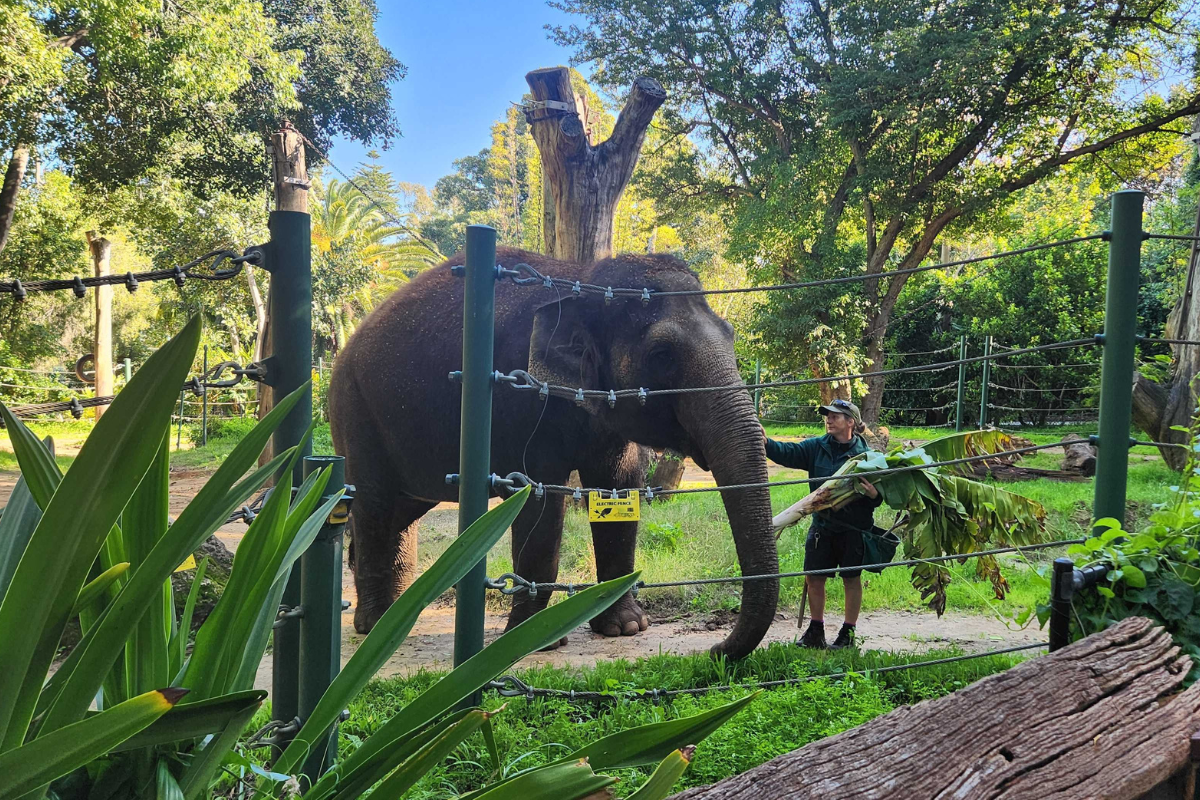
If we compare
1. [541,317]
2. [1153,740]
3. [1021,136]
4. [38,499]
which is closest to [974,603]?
[541,317]

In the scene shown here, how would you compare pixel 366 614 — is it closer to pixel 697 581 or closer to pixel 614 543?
pixel 614 543

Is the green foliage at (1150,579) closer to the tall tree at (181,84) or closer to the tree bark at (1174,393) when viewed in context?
the tree bark at (1174,393)

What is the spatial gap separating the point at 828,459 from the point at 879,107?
9.67 m

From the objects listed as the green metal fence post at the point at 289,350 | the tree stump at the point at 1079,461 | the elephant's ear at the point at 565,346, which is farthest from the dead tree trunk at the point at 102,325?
the green metal fence post at the point at 289,350

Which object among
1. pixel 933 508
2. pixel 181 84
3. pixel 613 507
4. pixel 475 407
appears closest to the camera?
pixel 475 407

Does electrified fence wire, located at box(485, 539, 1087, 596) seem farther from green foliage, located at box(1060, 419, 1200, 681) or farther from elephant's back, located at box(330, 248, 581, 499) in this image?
elephant's back, located at box(330, 248, 581, 499)

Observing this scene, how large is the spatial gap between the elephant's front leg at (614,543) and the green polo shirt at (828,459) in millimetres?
833

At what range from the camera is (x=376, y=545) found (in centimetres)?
526

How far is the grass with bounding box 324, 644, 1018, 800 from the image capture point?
7.54ft

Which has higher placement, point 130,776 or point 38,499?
point 38,499

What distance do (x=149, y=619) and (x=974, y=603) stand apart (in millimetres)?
5081

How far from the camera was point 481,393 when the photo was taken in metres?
2.22

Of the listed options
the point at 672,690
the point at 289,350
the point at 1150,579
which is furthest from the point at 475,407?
the point at 1150,579

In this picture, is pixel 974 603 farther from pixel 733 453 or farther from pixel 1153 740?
pixel 1153 740
